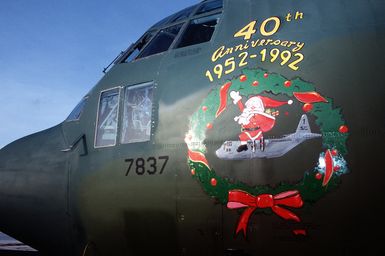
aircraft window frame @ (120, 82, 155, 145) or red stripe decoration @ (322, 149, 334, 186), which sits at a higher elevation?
aircraft window frame @ (120, 82, 155, 145)

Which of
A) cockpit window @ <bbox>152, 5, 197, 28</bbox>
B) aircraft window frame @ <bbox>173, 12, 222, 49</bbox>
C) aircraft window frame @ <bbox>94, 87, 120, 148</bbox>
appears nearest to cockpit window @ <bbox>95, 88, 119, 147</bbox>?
aircraft window frame @ <bbox>94, 87, 120, 148</bbox>

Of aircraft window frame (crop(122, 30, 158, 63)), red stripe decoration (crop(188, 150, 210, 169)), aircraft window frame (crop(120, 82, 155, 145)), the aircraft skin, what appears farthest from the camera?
aircraft window frame (crop(122, 30, 158, 63))

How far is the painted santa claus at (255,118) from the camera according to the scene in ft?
18.1

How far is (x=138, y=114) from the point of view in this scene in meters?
6.82

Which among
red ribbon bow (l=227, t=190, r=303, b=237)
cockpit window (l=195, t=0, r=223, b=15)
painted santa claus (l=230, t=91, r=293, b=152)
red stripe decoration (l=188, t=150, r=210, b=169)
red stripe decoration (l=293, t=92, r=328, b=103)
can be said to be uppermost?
cockpit window (l=195, t=0, r=223, b=15)

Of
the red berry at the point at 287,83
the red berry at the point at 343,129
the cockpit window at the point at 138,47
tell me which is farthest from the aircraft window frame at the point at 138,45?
the red berry at the point at 343,129

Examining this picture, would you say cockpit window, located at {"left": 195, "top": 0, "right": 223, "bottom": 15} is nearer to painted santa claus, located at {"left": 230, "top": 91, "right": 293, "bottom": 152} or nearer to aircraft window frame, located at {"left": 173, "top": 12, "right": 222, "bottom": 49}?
aircraft window frame, located at {"left": 173, "top": 12, "right": 222, "bottom": 49}

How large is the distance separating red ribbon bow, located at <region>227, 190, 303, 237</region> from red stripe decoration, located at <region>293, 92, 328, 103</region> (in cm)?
117

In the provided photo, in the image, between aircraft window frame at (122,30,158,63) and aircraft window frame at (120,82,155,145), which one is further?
aircraft window frame at (122,30,158,63)

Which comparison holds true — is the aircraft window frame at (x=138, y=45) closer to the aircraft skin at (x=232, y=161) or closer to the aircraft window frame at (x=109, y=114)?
the aircraft skin at (x=232, y=161)

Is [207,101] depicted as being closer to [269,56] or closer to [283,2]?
[269,56]

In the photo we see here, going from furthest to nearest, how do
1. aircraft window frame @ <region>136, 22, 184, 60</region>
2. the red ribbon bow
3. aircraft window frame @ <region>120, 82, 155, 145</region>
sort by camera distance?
1. aircraft window frame @ <region>136, 22, 184, 60</region>
2. aircraft window frame @ <region>120, 82, 155, 145</region>
3. the red ribbon bow

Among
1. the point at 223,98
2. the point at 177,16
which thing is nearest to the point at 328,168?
the point at 223,98

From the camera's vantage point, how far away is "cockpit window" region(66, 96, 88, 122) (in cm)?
803
